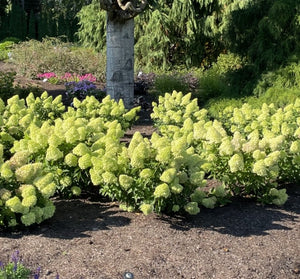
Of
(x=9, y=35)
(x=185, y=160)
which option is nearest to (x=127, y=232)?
(x=185, y=160)

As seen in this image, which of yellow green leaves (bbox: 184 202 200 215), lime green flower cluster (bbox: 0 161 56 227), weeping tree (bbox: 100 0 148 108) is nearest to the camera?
lime green flower cluster (bbox: 0 161 56 227)

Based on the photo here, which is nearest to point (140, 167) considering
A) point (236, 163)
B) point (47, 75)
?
point (236, 163)

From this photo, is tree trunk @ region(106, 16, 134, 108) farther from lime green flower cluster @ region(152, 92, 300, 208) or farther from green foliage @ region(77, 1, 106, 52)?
green foliage @ region(77, 1, 106, 52)

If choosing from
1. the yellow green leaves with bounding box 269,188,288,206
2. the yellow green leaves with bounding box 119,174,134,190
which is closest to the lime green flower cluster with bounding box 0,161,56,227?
the yellow green leaves with bounding box 119,174,134,190

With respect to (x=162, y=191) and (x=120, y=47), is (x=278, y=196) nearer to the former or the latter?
(x=162, y=191)

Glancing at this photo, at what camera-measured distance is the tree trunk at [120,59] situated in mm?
7543

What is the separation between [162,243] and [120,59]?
187 inches

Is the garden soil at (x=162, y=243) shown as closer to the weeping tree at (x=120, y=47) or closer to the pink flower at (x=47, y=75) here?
the weeping tree at (x=120, y=47)

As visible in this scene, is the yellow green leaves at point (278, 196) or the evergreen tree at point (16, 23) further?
the evergreen tree at point (16, 23)

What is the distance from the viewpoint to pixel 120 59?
7.61 metres

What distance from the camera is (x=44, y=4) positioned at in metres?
40.7

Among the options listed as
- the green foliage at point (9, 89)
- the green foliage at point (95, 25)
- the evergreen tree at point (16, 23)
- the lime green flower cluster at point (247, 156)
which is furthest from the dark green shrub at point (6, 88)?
the evergreen tree at point (16, 23)

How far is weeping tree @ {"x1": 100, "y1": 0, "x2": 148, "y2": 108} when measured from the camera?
24.1 ft

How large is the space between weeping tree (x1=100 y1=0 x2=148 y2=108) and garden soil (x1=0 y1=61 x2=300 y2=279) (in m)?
3.89
